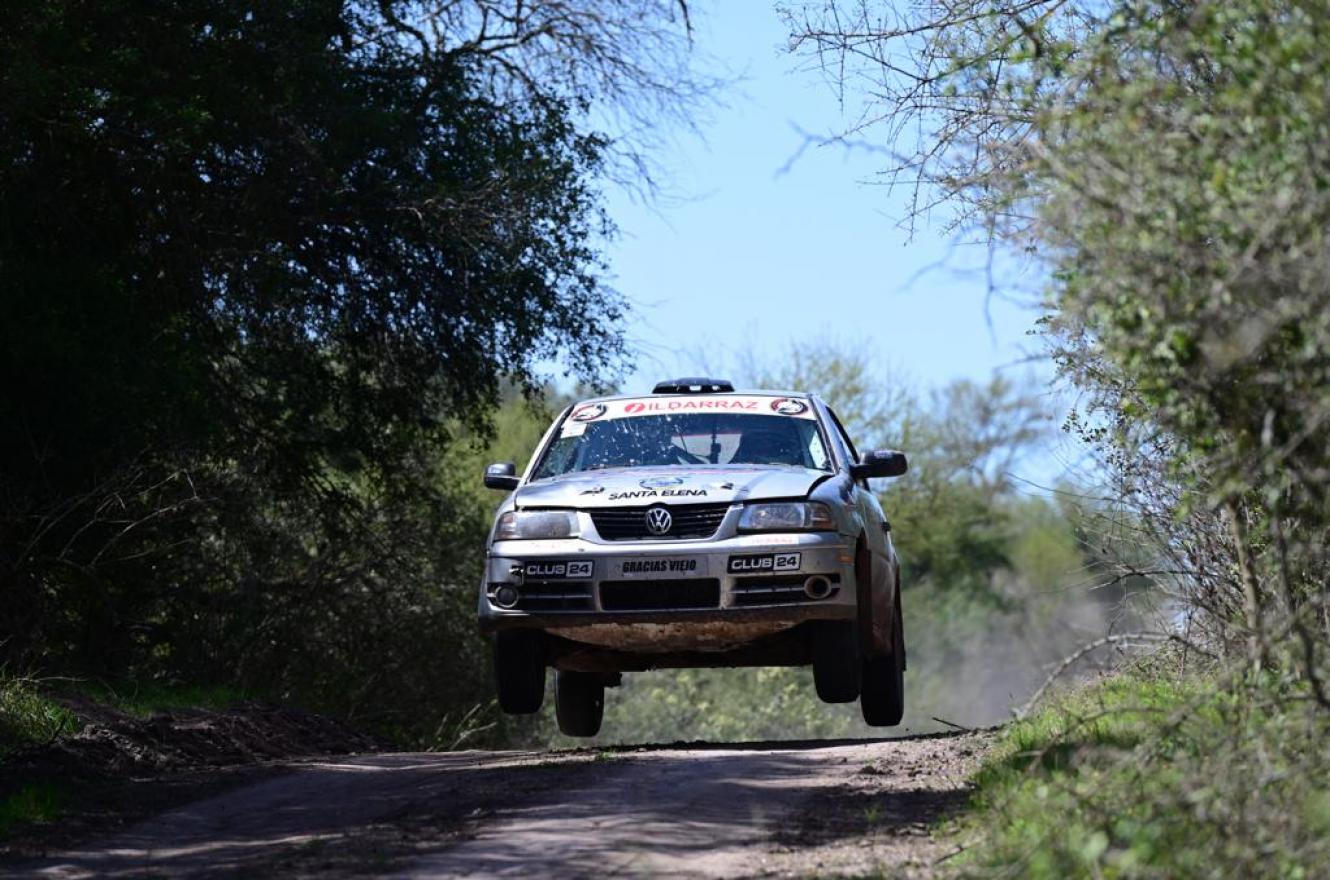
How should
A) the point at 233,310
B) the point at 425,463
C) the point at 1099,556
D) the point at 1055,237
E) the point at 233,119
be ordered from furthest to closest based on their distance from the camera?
the point at 425,463
the point at 233,310
the point at 233,119
the point at 1099,556
the point at 1055,237

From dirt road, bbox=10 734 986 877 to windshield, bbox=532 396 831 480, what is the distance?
6.49 ft

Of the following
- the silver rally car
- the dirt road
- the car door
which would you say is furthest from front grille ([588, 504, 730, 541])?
the dirt road

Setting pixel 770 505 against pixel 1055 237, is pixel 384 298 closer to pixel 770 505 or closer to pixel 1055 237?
pixel 770 505

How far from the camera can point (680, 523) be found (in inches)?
459

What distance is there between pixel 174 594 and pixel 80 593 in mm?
1550

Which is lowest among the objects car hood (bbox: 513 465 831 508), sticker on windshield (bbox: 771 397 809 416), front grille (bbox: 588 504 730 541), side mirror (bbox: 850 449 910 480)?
front grille (bbox: 588 504 730 541)

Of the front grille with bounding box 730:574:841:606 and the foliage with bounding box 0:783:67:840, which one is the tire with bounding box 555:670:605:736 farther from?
the foliage with bounding box 0:783:67:840

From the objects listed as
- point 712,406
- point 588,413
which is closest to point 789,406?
point 712,406

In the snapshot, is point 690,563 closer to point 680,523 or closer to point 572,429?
point 680,523

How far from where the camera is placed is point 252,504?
20219 millimetres

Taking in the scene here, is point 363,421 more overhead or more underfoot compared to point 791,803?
more overhead

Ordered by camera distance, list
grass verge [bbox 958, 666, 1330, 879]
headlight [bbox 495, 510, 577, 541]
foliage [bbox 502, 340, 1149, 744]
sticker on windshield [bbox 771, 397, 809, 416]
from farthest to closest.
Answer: foliage [bbox 502, 340, 1149, 744]
sticker on windshield [bbox 771, 397, 809, 416]
headlight [bbox 495, 510, 577, 541]
grass verge [bbox 958, 666, 1330, 879]

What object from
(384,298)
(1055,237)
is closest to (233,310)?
(384,298)

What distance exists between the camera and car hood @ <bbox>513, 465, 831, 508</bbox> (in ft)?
38.3
